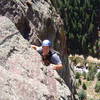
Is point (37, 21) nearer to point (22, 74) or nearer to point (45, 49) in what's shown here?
point (45, 49)

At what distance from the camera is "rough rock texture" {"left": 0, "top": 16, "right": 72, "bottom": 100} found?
2486 millimetres

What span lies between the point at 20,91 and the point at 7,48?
69cm

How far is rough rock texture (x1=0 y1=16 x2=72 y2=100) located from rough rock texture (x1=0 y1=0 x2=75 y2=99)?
4.98 feet

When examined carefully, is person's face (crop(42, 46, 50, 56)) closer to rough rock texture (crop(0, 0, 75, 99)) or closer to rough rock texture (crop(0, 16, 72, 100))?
rough rock texture (crop(0, 16, 72, 100))

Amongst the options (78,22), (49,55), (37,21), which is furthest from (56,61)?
(78,22)

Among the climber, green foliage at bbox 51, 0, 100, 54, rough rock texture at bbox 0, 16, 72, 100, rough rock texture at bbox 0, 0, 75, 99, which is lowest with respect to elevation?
rough rock texture at bbox 0, 16, 72, 100

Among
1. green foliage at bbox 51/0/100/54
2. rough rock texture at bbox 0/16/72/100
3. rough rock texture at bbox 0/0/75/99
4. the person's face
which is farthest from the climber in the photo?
green foliage at bbox 51/0/100/54

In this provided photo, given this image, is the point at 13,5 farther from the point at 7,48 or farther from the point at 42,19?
the point at 7,48

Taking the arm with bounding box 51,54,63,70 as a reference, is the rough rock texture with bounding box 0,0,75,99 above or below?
above

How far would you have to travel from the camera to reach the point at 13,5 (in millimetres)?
5105

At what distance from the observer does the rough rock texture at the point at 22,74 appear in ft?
8.16

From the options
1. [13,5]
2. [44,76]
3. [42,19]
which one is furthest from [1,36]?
[42,19]

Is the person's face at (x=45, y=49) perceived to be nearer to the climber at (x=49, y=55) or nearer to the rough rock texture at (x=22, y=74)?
the climber at (x=49, y=55)

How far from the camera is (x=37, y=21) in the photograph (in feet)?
18.8
